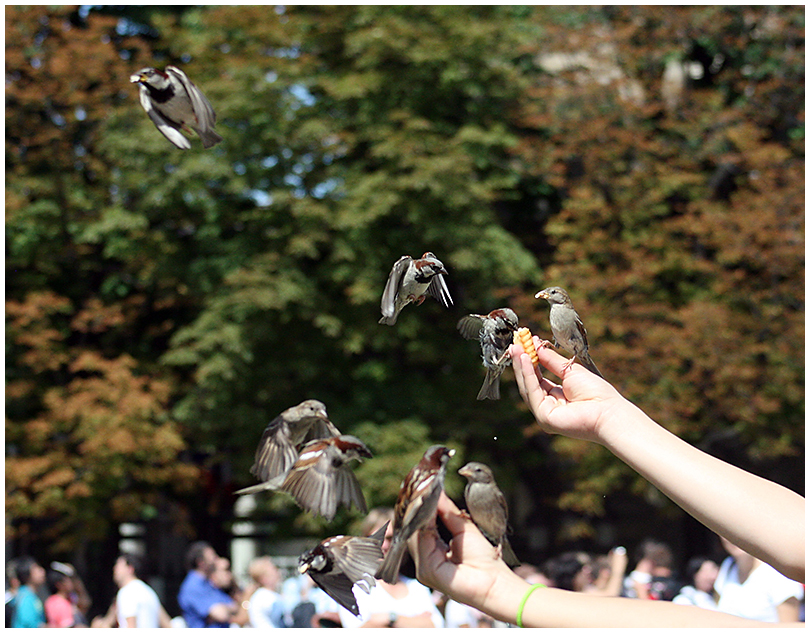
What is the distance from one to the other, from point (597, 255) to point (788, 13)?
180 inches

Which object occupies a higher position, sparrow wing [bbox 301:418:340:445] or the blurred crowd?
sparrow wing [bbox 301:418:340:445]

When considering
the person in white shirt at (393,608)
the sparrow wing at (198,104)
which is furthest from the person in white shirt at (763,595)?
the sparrow wing at (198,104)

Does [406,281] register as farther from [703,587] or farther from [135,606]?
[703,587]

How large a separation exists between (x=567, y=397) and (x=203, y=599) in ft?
16.2

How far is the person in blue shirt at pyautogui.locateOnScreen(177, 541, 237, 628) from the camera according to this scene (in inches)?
256

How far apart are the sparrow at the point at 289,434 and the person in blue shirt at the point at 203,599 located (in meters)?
4.35

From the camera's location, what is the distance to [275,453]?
8.31ft

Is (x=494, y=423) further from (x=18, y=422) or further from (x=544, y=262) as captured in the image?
(x=18, y=422)

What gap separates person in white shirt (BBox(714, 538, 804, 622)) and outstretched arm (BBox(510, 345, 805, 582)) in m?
2.69

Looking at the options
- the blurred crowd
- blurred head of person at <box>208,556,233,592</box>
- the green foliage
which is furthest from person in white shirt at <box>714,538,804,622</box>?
the green foliage

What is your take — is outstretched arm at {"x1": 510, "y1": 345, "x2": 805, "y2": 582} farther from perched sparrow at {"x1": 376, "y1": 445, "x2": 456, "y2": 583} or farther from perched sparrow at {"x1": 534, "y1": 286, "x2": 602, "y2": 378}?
perched sparrow at {"x1": 534, "y1": 286, "x2": 602, "y2": 378}

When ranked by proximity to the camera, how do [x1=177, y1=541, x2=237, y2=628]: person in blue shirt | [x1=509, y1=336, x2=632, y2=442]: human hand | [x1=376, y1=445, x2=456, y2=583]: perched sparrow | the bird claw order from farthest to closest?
[x1=177, y1=541, x2=237, y2=628]: person in blue shirt < the bird claw < [x1=509, y1=336, x2=632, y2=442]: human hand < [x1=376, y1=445, x2=456, y2=583]: perched sparrow

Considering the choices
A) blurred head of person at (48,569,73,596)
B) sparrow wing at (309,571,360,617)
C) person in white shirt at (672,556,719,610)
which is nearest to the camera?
sparrow wing at (309,571,360,617)

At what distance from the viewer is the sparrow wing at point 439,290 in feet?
9.05
